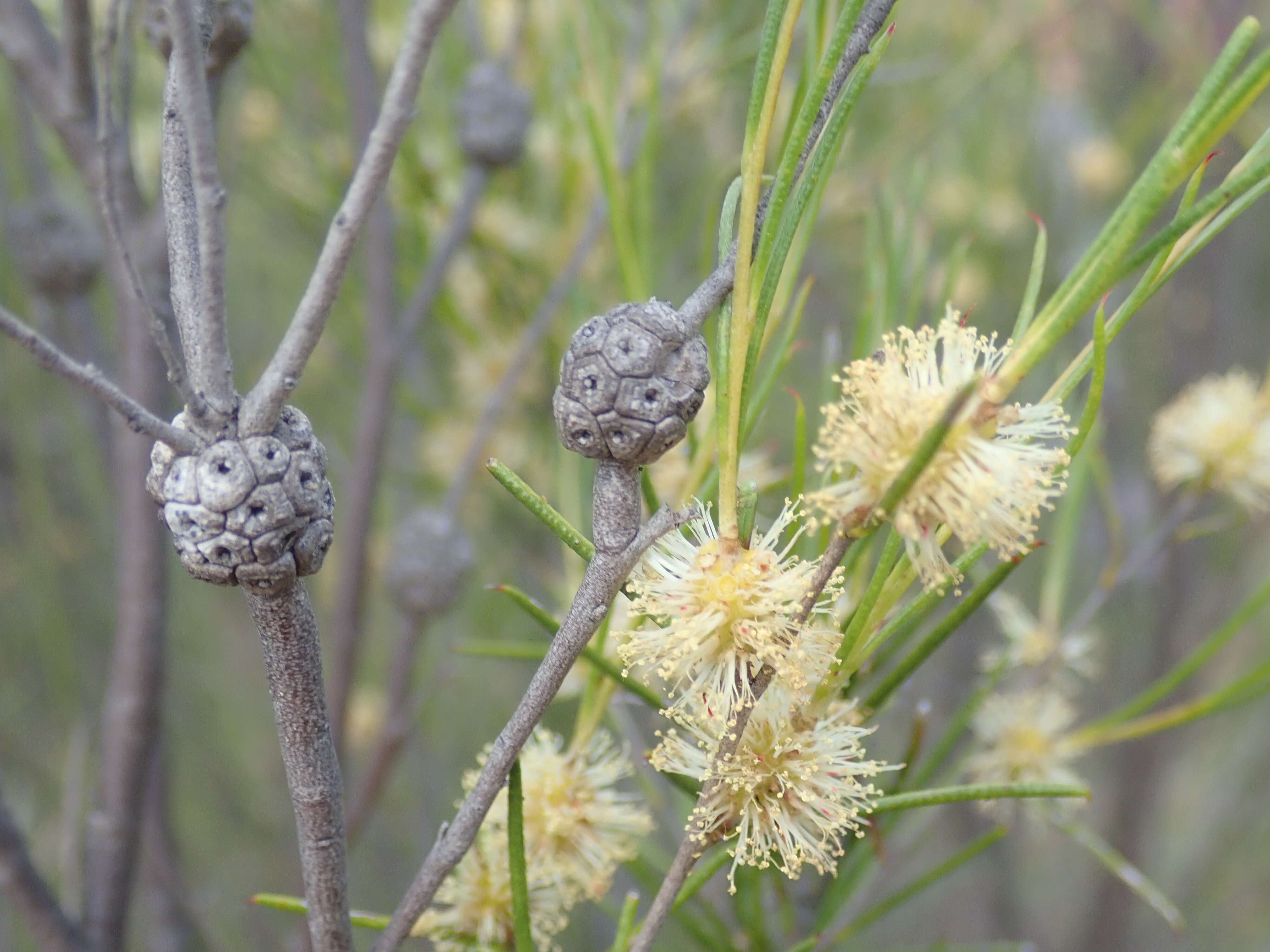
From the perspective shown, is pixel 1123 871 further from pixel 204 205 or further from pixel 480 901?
pixel 204 205

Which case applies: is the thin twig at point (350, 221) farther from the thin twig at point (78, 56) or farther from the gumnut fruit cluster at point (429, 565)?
the gumnut fruit cluster at point (429, 565)

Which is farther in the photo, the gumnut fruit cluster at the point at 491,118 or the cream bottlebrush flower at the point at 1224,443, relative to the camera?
the gumnut fruit cluster at the point at 491,118

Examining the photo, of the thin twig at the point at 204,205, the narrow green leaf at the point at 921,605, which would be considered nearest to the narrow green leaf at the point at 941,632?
the narrow green leaf at the point at 921,605

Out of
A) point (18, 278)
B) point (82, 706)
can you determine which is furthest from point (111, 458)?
point (82, 706)

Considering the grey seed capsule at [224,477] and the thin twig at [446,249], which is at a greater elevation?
the thin twig at [446,249]

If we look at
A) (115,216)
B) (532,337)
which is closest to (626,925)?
(115,216)

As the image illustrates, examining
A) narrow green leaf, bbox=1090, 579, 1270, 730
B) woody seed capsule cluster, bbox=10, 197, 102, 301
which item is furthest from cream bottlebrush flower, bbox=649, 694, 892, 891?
woody seed capsule cluster, bbox=10, 197, 102, 301
